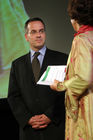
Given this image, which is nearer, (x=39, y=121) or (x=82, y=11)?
(x=82, y=11)

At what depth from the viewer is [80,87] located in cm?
116

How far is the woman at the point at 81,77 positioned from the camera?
3.76 feet

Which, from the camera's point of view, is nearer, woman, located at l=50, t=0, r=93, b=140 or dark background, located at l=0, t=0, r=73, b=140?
woman, located at l=50, t=0, r=93, b=140

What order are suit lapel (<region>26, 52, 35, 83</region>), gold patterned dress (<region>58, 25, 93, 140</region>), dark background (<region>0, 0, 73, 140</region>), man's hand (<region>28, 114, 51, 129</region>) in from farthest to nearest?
dark background (<region>0, 0, 73, 140</region>), suit lapel (<region>26, 52, 35, 83</region>), man's hand (<region>28, 114, 51, 129</region>), gold patterned dress (<region>58, 25, 93, 140</region>)

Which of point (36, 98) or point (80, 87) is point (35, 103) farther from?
point (80, 87)

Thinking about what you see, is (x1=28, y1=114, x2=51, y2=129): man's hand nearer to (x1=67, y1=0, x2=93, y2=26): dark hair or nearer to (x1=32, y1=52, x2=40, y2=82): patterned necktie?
(x1=32, y1=52, x2=40, y2=82): patterned necktie

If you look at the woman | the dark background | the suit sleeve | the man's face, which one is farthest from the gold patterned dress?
the dark background

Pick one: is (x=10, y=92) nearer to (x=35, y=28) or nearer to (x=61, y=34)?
(x=35, y=28)

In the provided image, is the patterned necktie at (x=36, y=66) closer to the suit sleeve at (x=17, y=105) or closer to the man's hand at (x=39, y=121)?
the suit sleeve at (x=17, y=105)

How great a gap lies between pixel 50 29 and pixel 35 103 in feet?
4.96


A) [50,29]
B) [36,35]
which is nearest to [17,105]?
[36,35]

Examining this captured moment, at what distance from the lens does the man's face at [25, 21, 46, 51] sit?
2.00 m

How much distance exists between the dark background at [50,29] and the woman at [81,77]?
1756 mm

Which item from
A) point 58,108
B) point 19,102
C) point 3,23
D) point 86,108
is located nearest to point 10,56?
point 3,23
